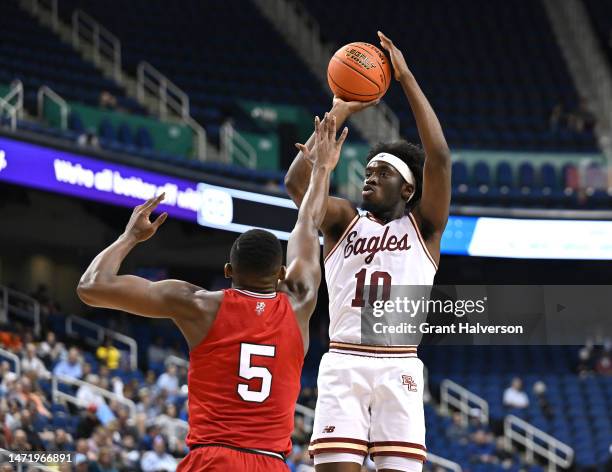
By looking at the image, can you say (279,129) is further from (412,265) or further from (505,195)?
(412,265)

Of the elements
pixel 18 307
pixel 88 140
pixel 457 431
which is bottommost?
pixel 457 431

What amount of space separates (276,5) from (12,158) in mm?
12383

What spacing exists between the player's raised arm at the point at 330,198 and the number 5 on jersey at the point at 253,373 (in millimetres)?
1142

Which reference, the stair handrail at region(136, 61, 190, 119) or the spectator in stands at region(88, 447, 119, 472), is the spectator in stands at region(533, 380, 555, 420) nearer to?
the stair handrail at region(136, 61, 190, 119)

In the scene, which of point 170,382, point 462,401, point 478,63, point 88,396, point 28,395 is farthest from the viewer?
point 478,63

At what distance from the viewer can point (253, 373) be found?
480 cm

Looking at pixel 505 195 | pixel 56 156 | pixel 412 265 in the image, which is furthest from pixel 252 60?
pixel 412 265

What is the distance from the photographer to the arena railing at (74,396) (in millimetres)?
14602

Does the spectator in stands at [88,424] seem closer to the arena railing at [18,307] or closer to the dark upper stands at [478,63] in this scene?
the arena railing at [18,307]

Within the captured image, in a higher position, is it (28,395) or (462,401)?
(462,401)

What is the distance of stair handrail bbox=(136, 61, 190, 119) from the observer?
22.5 metres

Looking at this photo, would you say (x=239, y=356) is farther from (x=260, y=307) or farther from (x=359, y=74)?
(x=359, y=74)

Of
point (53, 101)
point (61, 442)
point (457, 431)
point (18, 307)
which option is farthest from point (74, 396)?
point (457, 431)

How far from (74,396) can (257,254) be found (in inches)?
427
